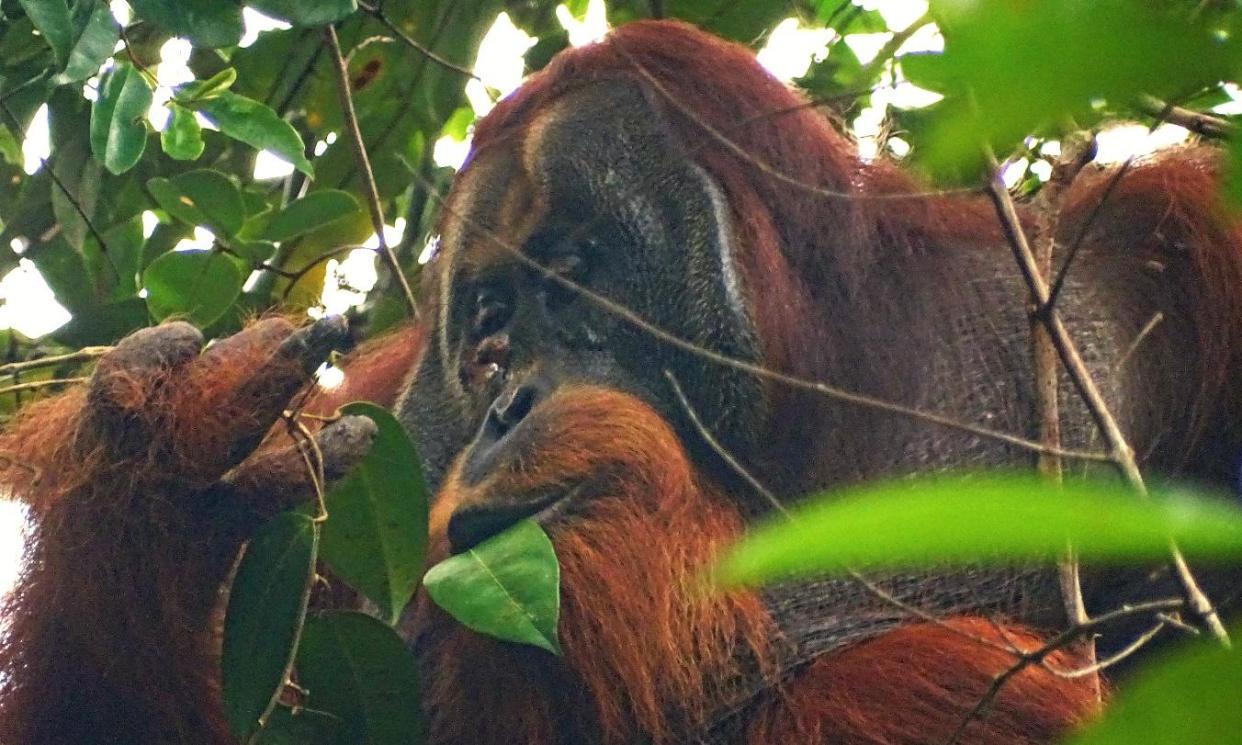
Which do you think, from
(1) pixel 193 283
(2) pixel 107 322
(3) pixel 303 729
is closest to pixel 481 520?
(3) pixel 303 729

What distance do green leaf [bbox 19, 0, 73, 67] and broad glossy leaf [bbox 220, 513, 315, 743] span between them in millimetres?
900

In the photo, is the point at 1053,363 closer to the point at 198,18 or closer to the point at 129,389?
the point at 129,389

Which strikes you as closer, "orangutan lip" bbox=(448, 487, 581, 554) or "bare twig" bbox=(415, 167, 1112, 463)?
"bare twig" bbox=(415, 167, 1112, 463)

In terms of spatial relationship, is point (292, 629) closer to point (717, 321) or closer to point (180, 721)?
point (180, 721)

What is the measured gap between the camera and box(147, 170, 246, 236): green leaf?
306 cm

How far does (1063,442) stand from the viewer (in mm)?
2590

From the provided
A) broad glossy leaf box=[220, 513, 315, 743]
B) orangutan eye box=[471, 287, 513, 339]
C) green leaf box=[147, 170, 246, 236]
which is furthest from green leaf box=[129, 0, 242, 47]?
broad glossy leaf box=[220, 513, 315, 743]

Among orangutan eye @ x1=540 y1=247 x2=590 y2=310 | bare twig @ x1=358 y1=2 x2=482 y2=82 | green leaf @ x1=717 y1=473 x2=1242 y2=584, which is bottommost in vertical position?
orangutan eye @ x1=540 y1=247 x2=590 y2=310

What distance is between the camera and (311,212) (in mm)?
3113

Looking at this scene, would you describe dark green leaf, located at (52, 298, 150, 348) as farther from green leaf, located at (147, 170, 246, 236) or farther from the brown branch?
the brown branch

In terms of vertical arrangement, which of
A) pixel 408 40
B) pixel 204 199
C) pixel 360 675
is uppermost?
pixel 408 40

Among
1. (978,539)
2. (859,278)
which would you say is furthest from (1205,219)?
(978,539)

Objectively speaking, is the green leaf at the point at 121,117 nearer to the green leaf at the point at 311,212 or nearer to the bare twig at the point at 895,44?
the green leaf at the point at 311,212

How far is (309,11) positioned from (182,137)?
1.15 feet
